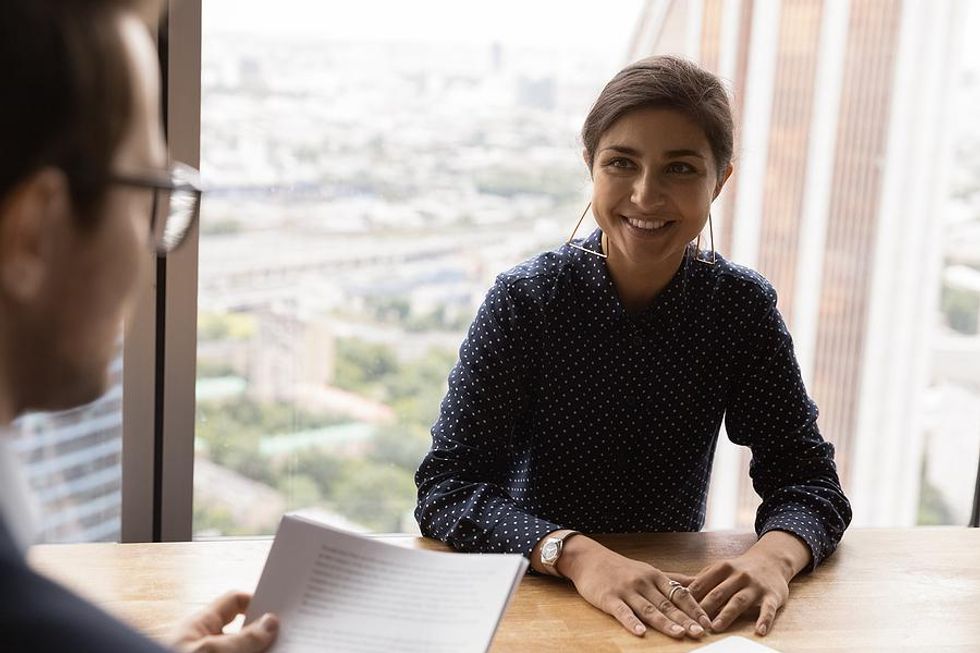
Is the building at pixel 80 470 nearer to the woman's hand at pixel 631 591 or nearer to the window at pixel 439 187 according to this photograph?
the window at pixel 439 187

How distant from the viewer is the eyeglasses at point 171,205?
65 cm

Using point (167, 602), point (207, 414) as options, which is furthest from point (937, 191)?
point (167, 602)

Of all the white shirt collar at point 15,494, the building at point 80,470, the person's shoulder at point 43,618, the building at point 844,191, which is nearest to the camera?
the person's shoulder at point 43,618

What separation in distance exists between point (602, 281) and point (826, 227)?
3.98 ft

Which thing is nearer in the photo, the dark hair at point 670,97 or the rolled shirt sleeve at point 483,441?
the rolled shirt sleeve at point 483,441

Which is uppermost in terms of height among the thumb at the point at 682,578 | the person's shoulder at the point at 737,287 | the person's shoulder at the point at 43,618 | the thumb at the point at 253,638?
the person's shoulder at the point at 737,287

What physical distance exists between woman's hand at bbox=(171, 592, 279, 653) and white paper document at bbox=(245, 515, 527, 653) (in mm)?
20

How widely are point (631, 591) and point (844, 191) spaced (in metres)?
1.69

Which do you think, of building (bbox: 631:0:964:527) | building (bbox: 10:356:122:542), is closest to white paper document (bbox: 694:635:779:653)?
building (bbox: 10:356:122:542)

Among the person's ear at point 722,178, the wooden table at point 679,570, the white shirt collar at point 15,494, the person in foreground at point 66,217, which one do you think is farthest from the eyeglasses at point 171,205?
the person's ear at point 722,178

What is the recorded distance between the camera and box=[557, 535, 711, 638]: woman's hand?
1.41 metres

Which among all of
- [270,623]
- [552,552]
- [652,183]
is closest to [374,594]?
[270,623]

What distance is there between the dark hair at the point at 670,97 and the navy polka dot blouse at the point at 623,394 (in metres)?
0.22

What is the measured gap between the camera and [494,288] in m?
1.82
